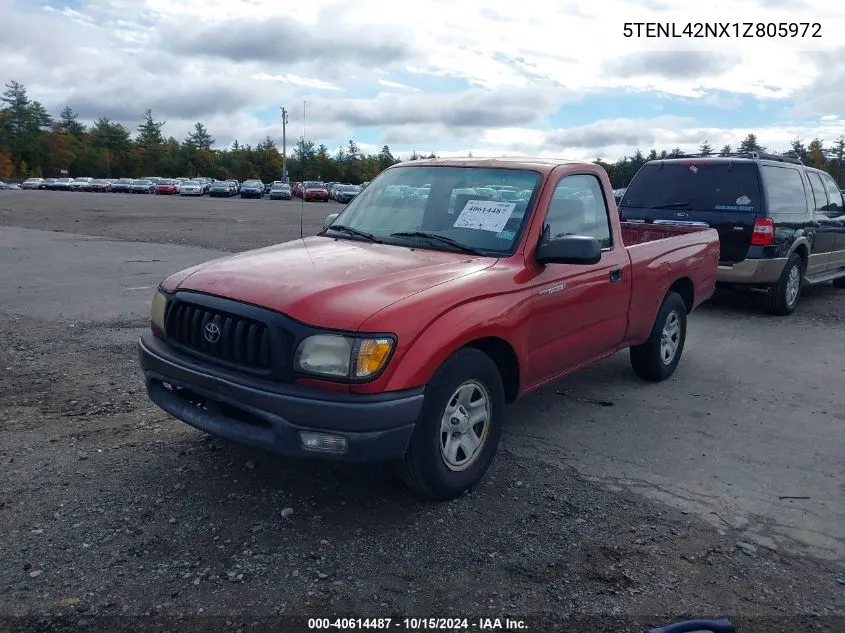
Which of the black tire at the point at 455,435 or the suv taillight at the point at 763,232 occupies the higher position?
the suv taillight at the point at 763,232

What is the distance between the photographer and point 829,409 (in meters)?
5.85

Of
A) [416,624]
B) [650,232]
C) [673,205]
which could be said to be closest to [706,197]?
[673,205]

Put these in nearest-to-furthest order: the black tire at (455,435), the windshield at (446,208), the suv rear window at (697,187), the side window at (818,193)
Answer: the black tire at (455,435) → the windshield at (446,208) → the suv rear window at (697,187) → the side window at (818,193)

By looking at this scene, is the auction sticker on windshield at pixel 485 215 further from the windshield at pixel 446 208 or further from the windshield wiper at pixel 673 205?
the windshield wiper at pixel 673 205

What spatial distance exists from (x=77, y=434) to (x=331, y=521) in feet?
6.59

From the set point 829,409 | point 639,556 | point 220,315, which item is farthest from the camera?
point 829,409

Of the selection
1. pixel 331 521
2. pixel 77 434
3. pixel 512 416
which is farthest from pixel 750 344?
pixel 77 434

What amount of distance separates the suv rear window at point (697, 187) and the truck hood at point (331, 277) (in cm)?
596

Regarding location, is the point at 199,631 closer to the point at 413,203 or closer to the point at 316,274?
the point at 316,274

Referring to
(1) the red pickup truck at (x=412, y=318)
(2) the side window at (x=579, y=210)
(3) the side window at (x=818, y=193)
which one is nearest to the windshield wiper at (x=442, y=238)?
(1) the red pickup truck at (x=412, y=318)

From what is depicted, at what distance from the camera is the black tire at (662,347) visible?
244 inches

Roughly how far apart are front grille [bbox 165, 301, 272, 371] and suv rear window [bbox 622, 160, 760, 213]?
7227mm

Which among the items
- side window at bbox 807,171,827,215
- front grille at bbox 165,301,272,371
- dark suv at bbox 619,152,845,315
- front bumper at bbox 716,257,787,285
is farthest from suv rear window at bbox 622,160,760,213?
front grille at bbox 165,301,272,371

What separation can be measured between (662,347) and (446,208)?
2.56m
